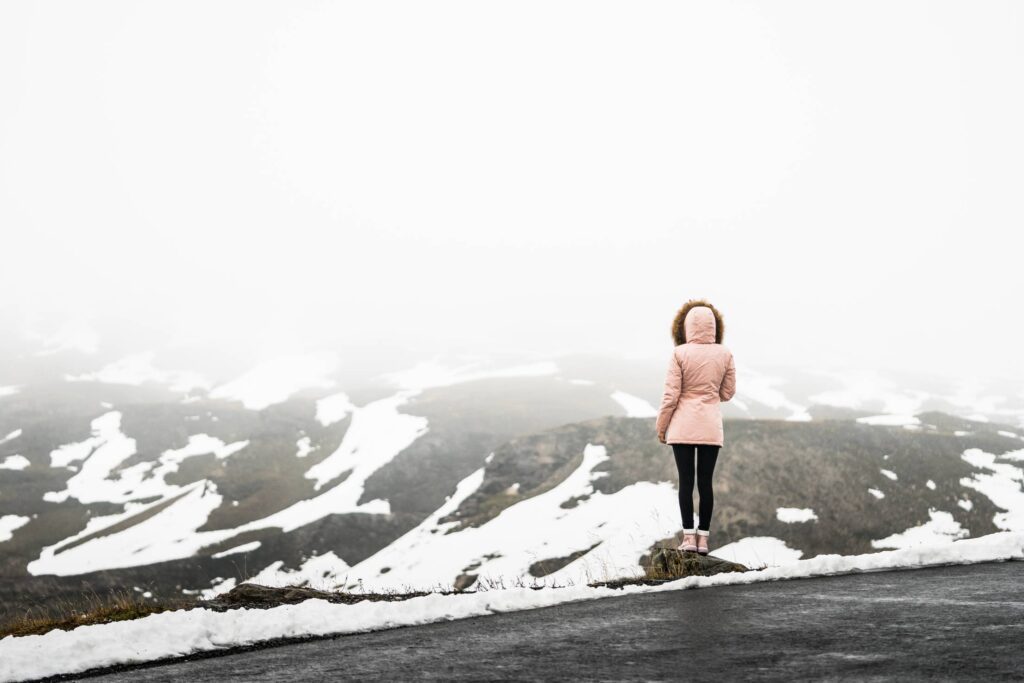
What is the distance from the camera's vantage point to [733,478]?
127 feet

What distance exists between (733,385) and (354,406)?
85801 mm

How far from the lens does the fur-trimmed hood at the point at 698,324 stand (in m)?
9.40

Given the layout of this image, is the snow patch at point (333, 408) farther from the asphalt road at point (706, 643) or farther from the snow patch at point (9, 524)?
the asphalt road at point (706, 643)

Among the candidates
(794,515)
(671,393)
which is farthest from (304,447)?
(671,393)

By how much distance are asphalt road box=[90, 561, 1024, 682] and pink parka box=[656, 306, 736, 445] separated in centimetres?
275

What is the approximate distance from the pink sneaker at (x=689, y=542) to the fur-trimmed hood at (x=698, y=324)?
285 cm

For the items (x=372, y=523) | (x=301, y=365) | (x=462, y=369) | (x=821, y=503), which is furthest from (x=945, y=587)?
(x=301, y=365)

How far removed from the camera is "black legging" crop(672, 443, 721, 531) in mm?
8930

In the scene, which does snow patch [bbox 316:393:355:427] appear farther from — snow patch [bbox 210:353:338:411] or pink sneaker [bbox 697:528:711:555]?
pink sneaker [bbox 697:528:711:555]

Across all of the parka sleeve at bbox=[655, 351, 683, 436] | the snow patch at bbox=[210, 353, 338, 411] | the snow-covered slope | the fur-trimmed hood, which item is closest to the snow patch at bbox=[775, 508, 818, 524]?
the snow-covered slope

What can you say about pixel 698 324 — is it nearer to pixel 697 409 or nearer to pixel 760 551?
pixel 697 409

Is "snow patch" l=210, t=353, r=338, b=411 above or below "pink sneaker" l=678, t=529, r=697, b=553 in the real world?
below

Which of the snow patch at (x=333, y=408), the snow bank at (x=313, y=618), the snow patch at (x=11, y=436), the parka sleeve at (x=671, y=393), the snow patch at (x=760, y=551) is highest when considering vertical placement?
the parka sleeve at (x=671, y=393)

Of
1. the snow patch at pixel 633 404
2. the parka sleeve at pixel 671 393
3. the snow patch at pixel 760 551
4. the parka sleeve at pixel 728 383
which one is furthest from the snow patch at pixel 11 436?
the parka sleeve at pixel 728 383
